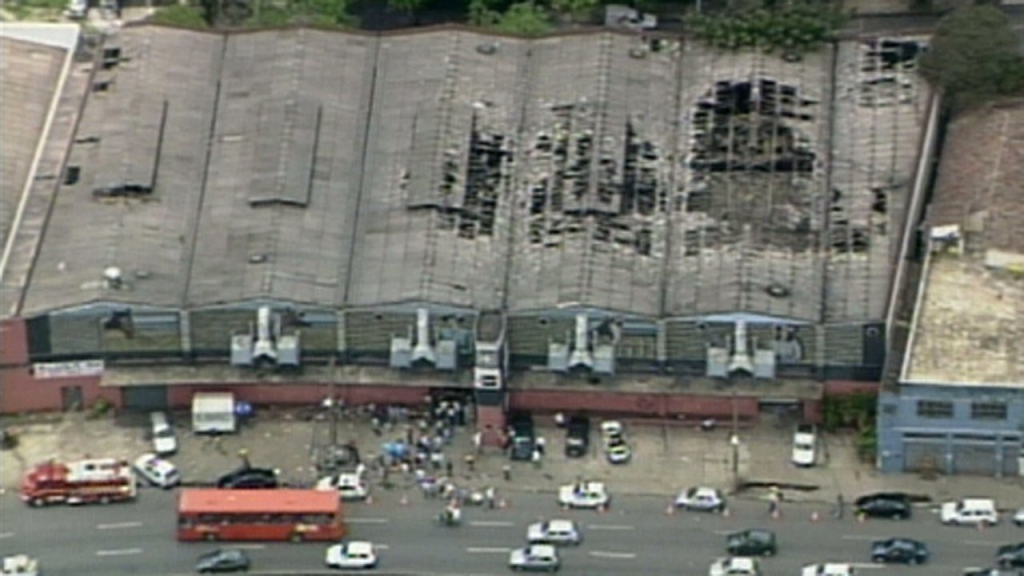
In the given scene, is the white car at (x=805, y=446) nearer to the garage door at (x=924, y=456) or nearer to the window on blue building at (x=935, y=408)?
the garage door at (x=924, y=456)

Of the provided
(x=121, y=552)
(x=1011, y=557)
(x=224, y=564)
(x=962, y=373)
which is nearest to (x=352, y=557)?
(x=224, y=564)

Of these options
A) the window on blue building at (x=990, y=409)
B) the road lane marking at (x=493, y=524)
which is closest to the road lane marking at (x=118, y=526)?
the road lane marking at (x=493, y=524)

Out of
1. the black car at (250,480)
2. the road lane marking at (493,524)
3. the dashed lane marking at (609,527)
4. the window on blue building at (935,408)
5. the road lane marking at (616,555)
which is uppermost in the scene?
the window on blue building at (935,408)

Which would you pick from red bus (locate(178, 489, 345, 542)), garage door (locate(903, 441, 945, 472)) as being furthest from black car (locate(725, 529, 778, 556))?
red bus (locate(178, 489, 345, 542))

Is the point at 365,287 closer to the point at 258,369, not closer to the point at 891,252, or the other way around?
the point at 258,369

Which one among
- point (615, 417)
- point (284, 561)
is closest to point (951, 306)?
point (615, 417)
